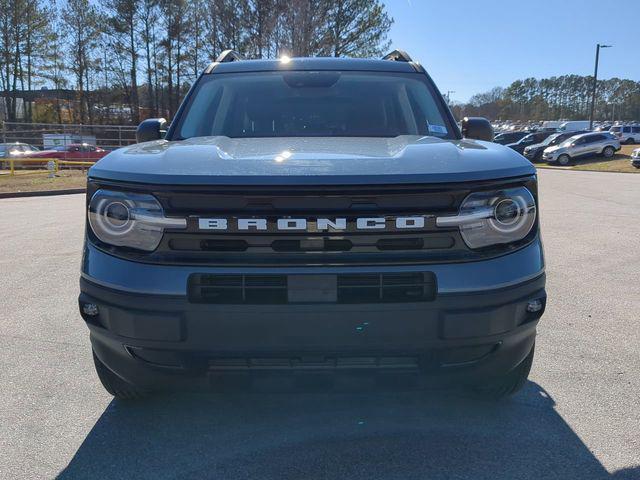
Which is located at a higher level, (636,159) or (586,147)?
(586,147)

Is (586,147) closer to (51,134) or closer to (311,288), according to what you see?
(51,134)

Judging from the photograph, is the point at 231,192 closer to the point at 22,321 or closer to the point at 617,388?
the point at 617,388

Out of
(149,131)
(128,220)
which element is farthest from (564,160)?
(128,220)

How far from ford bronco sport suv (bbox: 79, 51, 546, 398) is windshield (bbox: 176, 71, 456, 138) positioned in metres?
1.18

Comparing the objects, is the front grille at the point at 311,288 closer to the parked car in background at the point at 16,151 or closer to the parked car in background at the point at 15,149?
the parked car in background at the point at 16,151

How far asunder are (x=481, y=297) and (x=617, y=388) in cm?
167

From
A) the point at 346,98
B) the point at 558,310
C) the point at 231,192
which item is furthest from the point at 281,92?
the point at 558,310

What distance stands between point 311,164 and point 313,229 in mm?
270

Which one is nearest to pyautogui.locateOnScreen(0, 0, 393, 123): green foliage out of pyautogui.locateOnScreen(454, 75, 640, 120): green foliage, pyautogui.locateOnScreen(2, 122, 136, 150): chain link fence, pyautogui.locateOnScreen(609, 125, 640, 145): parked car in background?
pyautogui.locateOnScreen(2, 122, 136, 150): chain link fence

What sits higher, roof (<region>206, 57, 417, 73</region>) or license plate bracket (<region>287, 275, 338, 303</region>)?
roof (<region>206, 57, 417, 73</region>)

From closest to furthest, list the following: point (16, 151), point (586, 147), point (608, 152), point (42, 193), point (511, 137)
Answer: point (42, 193), point (16, 151), point (586, 147), point (608, 152), point (511, 137)

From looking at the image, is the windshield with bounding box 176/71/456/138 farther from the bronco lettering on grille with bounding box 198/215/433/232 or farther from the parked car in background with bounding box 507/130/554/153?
the parked car in background with bounding box 507/130/554/153

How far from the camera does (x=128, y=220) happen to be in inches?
89.0

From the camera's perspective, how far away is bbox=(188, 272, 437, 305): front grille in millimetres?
2150
